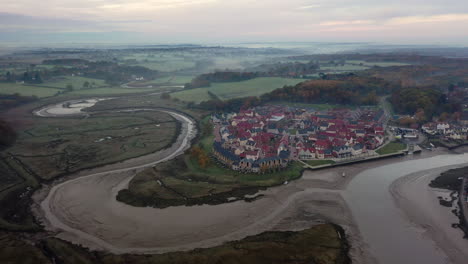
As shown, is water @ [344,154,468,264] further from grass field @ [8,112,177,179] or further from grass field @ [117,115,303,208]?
grass field @ [8,112,177,179]

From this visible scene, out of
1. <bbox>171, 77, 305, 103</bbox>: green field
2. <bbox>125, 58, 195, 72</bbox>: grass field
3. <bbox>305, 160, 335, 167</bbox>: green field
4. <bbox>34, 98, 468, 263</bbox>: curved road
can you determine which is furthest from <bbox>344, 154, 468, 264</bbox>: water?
<bbox>125, 58, 195, 72</bbox>: grass field

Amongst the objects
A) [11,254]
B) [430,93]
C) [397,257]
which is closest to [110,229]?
[11,254]

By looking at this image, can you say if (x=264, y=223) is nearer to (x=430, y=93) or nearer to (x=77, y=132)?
(x=77, y=132)

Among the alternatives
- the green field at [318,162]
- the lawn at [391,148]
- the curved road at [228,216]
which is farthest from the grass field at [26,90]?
the lawn at [391,148]

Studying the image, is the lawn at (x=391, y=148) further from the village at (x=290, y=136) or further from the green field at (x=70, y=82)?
the green field at (x=70, y=82)

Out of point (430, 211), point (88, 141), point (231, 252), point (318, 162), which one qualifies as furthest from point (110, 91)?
point (430, 211)
